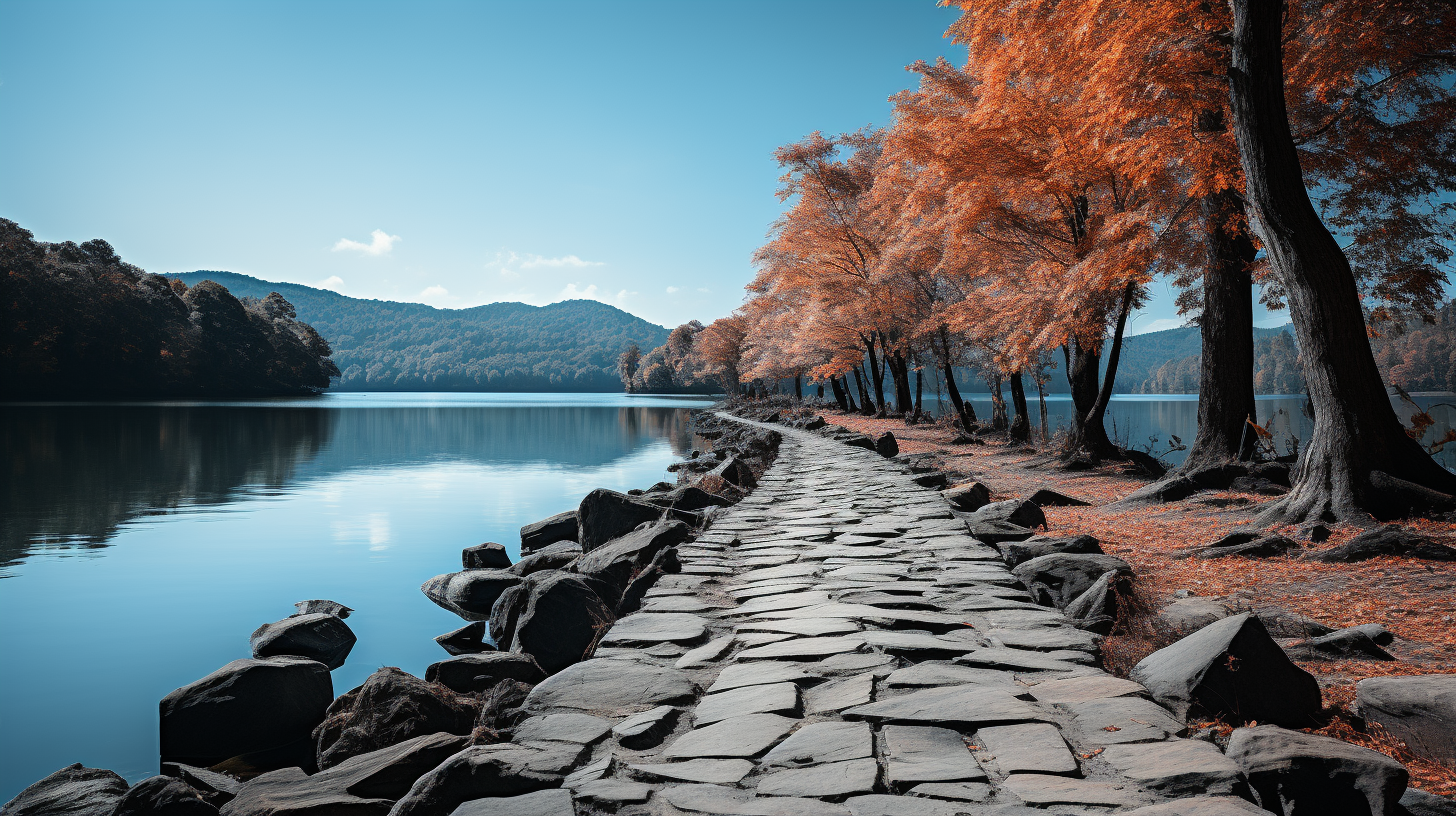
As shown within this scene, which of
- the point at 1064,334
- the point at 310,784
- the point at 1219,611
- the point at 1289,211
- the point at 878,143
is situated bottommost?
the point at 310,784

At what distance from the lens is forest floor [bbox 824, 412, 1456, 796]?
307cm

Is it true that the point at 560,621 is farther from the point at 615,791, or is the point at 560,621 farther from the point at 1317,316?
the point at 1317,316

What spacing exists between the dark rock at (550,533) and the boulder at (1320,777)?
29.5 ft

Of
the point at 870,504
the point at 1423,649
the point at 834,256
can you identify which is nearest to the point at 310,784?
the point at 1423,649

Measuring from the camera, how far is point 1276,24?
619 cm

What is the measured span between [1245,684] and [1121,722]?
0.44 metres

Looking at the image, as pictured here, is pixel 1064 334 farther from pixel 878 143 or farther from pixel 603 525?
pixel 878 143

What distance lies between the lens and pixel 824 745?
8.88ft

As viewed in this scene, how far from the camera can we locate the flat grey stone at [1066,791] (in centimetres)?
221

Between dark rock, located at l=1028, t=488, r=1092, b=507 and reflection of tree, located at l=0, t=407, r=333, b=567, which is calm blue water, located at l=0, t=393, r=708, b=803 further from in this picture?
dark rock, located at l=1028, t=488, r=1092, b=507

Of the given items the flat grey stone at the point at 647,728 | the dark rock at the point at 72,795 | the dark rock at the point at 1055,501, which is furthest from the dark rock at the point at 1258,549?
the dark rock at the point at 72,795

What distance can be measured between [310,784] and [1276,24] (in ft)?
27.9

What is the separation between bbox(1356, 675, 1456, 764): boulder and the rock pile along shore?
0.04 ft

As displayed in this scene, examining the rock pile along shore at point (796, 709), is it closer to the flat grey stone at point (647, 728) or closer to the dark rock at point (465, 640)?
the flat grey stone at point (647, 728)
